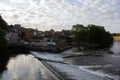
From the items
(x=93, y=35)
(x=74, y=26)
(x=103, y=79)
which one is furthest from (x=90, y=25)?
(x=103, y=79)

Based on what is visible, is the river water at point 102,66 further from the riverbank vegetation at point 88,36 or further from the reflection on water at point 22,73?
the riverbank vegetation at point 88,36

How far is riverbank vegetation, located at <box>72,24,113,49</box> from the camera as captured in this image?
16338 cm

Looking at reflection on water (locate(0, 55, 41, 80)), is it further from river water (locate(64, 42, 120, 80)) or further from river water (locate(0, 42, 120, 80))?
river water (locate(64, 42, 120, 80))

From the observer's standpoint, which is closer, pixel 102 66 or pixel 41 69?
pixel 41 69

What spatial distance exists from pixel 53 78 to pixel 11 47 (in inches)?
3163

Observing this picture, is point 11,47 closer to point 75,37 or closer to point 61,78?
point 75,37

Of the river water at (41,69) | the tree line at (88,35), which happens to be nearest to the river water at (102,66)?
the river water at (41,69)

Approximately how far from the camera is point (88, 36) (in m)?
174

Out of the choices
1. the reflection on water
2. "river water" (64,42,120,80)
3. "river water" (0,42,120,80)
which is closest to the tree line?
"river water" (64,42,120,80)

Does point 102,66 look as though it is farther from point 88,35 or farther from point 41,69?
point 88,35

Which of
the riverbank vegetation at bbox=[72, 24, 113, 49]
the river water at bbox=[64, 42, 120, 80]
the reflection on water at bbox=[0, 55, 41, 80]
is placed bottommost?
the river water at bbox=[64, 42, 120, 80]

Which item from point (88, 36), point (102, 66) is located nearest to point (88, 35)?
point (88, 36)

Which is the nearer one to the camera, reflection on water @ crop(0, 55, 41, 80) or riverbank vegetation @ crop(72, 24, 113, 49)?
reflection on water @ crop(0, 55, 41, 80)

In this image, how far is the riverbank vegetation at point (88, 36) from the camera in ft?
536
